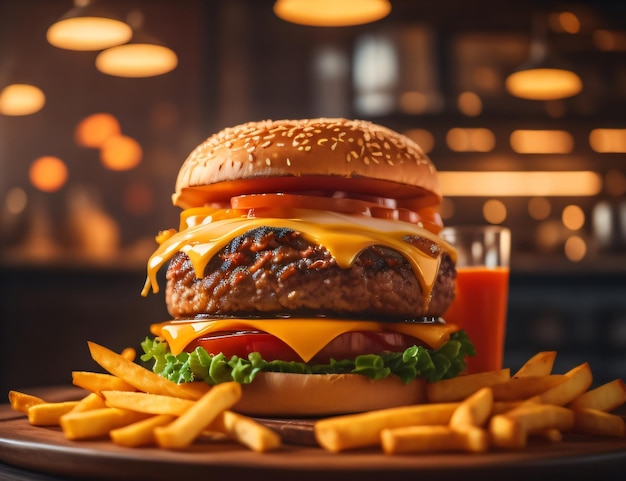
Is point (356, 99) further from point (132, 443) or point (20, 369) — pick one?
point (132, 443)

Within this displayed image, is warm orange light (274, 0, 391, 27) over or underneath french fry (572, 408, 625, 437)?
over

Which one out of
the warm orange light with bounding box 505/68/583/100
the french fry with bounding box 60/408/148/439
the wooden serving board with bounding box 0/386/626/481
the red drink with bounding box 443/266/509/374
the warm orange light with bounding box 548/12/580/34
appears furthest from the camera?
the warm orange light with bounding box 548/12/580/34

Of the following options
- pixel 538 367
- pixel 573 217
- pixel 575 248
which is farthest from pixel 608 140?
pixel 538 367

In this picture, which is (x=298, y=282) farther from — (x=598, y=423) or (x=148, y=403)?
(x=598, y=423)

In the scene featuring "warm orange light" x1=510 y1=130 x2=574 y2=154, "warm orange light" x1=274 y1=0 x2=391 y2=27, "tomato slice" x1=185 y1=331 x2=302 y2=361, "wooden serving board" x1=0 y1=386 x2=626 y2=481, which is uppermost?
"warm orange light" x1=274 y1=0 x2=391 y2=27

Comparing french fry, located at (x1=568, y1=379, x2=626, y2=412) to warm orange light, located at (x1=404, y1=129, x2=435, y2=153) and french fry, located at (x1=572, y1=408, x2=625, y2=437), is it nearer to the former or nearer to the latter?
french fry, located at (x1=572, y1=408, x2=625, y2=437)

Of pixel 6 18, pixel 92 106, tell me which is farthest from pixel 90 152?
pixel 6 18

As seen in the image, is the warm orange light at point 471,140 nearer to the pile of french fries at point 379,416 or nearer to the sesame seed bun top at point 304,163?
the sesame seed bun top at point 304,163

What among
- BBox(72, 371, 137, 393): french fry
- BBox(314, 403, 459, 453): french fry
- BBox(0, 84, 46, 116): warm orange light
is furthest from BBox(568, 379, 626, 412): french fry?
BBox(0, 84, 46, 116): warm orange light
